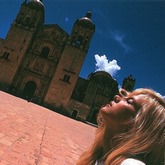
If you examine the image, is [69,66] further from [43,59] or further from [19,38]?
[19,38]

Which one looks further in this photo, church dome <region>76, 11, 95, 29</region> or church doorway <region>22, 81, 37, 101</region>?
church dome <region>76, 11, 95, 29</region>

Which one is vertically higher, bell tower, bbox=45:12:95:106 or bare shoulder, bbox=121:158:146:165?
bell tower, bbox=45:12:95:106

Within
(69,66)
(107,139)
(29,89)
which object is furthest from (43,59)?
(107,139)

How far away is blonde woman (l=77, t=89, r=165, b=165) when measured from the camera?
1218 millimetres

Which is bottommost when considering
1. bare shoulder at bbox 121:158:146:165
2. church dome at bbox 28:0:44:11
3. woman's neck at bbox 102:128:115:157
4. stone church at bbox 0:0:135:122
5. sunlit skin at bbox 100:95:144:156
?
bare shoulder at bbox 121:158:146:165

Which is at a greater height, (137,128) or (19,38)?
(19,38)

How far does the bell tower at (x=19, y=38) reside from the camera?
30.8 metres

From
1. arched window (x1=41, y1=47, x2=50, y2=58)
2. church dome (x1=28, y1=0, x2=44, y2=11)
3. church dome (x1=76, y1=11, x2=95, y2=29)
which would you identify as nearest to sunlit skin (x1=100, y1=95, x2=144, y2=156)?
arched window (x1=41, y1=47, x2=50, y2=58)

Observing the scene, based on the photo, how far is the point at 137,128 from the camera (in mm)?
1302

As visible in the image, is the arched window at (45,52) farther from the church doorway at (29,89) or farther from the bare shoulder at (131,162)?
the bare shoulder at (131,162)

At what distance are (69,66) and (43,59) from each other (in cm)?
410

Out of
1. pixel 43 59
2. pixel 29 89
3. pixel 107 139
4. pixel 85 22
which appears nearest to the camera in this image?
pixel 107 139

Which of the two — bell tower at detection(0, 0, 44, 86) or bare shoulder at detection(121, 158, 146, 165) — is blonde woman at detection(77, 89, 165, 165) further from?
bell tower at detection(0, 0, 44, 86)

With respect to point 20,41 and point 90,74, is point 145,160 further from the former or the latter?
point 90,74
